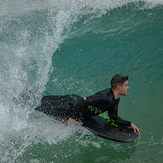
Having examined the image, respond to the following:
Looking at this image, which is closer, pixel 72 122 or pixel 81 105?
pixel 81 105

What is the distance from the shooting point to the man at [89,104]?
254 cm

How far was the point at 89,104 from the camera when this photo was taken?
258cm

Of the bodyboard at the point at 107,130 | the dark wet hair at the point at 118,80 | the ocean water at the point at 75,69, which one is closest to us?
the dark wet hair at the point at 118,80

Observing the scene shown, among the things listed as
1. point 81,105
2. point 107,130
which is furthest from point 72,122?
point 107,130

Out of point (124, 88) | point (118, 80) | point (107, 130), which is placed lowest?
point (107, 130)

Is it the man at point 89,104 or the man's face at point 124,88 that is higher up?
the man's face at point 124,88

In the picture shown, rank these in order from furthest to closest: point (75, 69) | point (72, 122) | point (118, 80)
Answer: point (75, 69)
point (72, 122)
point (118, 80)

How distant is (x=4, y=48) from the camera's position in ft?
16.3

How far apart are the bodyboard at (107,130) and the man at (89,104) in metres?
0.11

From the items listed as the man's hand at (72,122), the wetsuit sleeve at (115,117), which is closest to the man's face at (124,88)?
the wetsuit sleeve at (115,117)

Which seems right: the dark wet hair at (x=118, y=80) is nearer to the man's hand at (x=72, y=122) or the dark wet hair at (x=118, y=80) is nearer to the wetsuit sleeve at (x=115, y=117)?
the wetsuit sleeve at (x=115, y=117)

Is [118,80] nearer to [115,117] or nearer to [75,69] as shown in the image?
[115,117]

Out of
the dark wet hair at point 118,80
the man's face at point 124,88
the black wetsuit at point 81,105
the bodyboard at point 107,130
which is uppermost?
the dark wet hair at point 118,80

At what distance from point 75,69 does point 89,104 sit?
76.8 inches
